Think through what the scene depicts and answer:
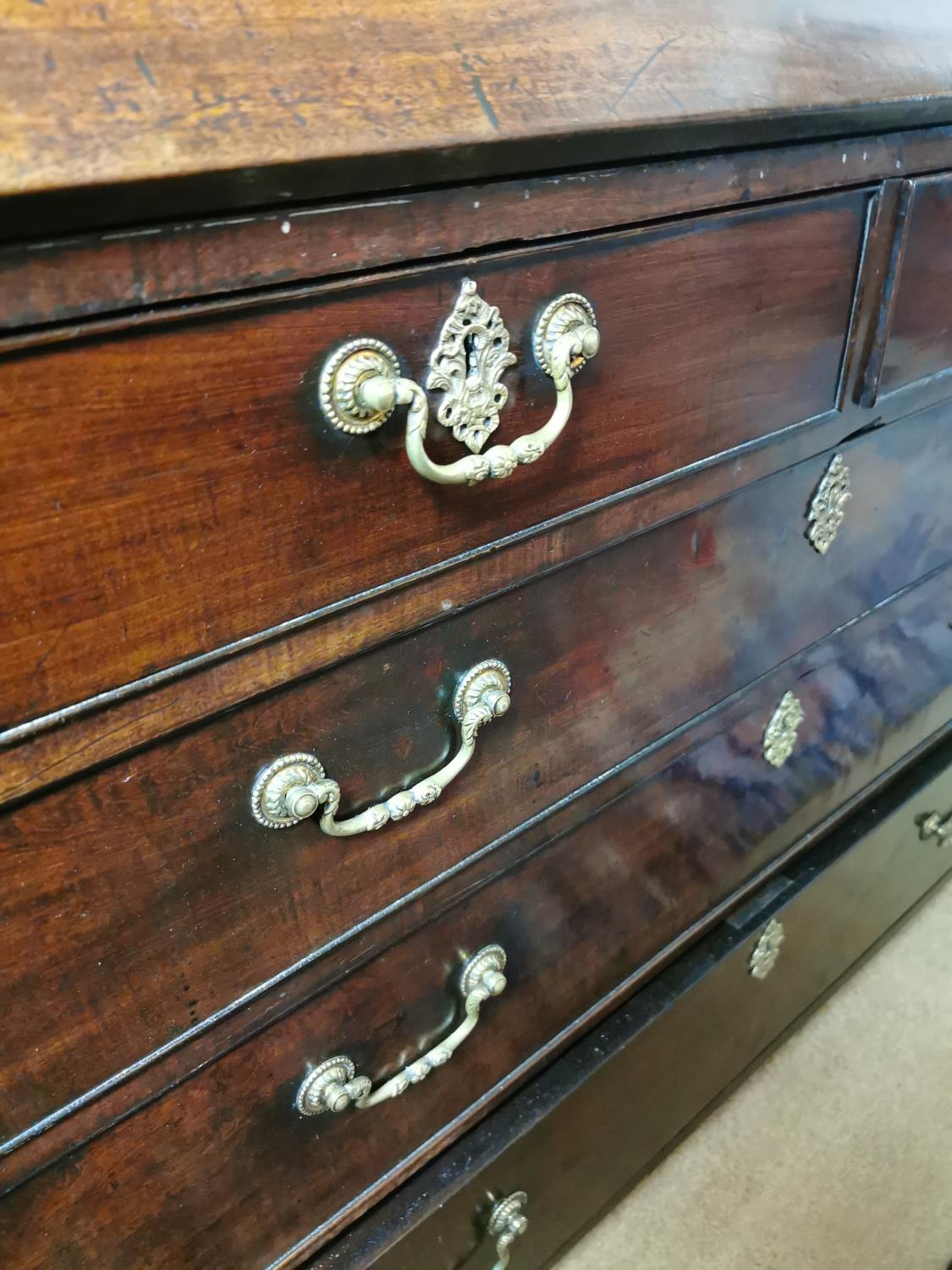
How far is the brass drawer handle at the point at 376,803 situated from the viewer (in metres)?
0.43

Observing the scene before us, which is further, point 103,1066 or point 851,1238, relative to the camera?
point 851,1238

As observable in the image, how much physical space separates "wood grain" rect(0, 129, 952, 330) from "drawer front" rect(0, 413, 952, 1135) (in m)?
0.17

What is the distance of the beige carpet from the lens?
93cm

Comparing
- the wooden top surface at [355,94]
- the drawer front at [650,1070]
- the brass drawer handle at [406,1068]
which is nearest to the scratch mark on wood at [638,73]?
the wooden top surface at [355,94]

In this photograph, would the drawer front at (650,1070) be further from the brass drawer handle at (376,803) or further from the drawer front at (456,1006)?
the brass drawer handle at (376,803)

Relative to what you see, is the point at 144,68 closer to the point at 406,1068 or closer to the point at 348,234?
the point at 348,234

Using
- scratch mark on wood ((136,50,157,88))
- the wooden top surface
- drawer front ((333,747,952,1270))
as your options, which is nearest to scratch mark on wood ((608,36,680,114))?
the wooden top surface

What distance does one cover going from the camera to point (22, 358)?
0.99 ft

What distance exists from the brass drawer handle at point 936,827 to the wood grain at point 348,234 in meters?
0.78

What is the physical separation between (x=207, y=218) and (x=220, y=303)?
0.09ft

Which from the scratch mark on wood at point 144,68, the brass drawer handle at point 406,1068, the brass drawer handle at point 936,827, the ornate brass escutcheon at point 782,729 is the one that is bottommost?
the brass drawer handle at point 936,827

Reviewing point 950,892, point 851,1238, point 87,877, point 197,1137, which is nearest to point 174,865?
point 87,877

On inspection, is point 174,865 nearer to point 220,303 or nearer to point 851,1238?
point 220,303

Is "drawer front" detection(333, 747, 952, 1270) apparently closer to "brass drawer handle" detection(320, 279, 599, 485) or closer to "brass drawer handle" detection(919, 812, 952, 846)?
"brass drawer handle" detection(919, 812, 952, 846)
